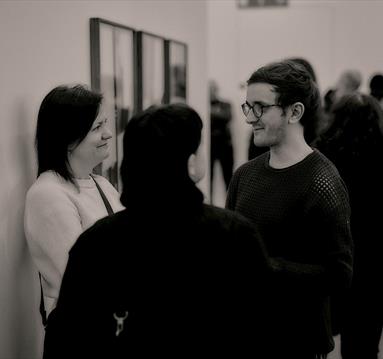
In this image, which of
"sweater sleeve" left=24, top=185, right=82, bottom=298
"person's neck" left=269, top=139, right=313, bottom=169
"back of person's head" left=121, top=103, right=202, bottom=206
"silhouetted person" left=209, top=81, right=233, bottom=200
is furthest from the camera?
"silhouetted person" left=209, top=81, right=233, bottom=200

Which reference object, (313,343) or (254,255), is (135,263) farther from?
(313,343)

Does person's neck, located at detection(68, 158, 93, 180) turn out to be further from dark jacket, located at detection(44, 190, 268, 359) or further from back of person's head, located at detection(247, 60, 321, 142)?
dark jacket, located at detection(44, 190, 268, 359)

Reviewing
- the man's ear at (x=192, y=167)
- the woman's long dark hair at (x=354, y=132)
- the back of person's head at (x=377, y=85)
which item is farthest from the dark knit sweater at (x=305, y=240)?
the back of person's head at (x=377, y=85)

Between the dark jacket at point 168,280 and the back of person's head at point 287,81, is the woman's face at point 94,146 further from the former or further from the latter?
the dark jacket at point 168,280

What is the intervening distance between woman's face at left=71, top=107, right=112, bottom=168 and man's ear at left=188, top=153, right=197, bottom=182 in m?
1.16

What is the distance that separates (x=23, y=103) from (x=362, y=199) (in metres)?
1.86

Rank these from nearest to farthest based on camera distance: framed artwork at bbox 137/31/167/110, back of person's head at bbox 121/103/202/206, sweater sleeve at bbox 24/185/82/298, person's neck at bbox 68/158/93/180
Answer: back of person's head at bbox 121/103/202/206 < sweater sleeve at bbox 24/185/82/298 < person's neck at bbox 68/158/93/180 < framed artwork at bbox 137/31/167/110

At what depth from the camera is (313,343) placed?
84.8 inches

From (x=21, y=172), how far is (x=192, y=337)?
145cm

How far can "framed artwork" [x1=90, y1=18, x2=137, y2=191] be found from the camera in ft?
11.4

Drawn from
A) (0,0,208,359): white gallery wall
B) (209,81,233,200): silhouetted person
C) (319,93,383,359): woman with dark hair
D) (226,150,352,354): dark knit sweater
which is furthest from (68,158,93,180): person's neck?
(209,81,233,200): silhouetted person

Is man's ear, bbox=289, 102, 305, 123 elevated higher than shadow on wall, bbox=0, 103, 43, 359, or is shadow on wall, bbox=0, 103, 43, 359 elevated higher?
man's ear, bbox=289, 102, 305, 123

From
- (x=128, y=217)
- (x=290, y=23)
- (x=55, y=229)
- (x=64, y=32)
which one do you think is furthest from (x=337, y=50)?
(x=128, y=217)

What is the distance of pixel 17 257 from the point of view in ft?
9.24
